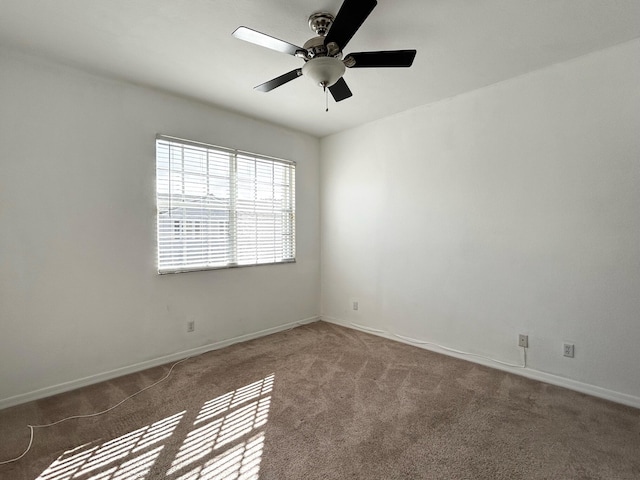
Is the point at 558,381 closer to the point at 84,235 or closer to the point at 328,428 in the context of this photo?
the point at 328,428

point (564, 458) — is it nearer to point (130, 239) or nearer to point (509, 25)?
point (509, 25)

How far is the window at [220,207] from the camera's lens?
10.3ft

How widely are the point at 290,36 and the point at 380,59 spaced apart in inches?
27.9

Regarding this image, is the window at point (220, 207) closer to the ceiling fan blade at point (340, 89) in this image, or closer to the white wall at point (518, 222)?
A: the white wall at point (518, 222)

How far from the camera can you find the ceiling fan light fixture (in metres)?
1.96

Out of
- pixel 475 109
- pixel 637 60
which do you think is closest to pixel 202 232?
pixel 475 109

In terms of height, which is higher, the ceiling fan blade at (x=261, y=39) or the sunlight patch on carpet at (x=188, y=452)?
the ceiling fan blade at (x=261, y=39)

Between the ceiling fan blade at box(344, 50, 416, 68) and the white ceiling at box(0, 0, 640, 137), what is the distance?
28 cm

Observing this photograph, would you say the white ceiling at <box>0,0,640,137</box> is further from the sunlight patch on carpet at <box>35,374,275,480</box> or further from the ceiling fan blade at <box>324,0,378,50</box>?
the sunlight patch on carpet at <box>35,374,275,480</box>

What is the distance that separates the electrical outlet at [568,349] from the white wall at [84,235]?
3.23m

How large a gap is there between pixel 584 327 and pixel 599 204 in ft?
3.17

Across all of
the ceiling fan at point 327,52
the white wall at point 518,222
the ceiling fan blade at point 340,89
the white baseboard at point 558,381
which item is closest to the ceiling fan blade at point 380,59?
the ceiling fan at point 327,52

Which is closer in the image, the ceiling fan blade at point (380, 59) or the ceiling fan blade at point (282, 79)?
the ceiling fan blade at point (380, 59)

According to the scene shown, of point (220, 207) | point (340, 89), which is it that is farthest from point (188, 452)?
point (340, 89)
